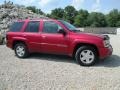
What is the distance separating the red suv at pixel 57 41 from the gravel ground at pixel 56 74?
1.35 ft

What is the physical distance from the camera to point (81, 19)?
89438 mm

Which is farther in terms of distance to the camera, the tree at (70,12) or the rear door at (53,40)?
the tree at (70,12)

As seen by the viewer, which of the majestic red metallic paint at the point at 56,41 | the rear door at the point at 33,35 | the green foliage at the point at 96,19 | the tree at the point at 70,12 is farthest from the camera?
the tree at the point at 70,12

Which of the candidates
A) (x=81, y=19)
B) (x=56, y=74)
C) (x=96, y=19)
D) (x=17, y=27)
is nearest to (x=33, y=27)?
(x=17, y=27)

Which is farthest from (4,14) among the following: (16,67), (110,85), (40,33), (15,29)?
(110,85)

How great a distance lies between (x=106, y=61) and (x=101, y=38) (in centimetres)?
138

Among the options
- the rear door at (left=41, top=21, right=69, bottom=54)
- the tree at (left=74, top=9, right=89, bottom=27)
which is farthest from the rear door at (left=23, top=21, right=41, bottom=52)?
the tree at (left=74, top=9, right=89, bottom=27)

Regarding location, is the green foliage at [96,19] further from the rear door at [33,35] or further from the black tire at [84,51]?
the black tire at [84,51]

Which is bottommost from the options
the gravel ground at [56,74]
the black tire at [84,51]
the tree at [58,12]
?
the gravel ground at [56,74]

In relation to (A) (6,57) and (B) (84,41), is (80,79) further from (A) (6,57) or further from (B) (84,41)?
(A) (6,57)

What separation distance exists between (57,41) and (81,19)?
80.6 meters

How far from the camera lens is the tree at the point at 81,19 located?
8892 cm

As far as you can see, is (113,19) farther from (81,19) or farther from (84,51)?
(84,51)

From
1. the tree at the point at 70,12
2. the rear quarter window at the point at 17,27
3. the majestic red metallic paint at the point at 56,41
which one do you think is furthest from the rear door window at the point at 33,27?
the tree at the point at 70,12
